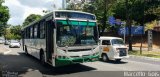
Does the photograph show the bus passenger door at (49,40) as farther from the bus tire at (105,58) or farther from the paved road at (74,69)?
the bus tire at (105,58)

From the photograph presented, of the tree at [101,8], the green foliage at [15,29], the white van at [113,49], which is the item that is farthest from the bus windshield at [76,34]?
the green foliage at [15,29]

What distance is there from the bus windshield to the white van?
15.1 ft

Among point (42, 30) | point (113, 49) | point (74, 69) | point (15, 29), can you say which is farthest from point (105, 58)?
point (15, 29)

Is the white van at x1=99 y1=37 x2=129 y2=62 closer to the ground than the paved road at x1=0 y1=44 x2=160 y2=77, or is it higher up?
higher up

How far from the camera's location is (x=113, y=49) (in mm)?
19891

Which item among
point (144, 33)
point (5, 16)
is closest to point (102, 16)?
point (144, 33)

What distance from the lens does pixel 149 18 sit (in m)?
46.8

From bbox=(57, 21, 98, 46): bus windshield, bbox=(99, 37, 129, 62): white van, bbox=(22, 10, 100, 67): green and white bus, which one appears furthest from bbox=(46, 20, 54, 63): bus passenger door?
bbox=(99, 37, 129, 62): white van

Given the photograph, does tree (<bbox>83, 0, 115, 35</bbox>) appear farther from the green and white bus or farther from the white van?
the green and white bus

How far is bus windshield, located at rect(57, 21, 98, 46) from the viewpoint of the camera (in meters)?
14.6

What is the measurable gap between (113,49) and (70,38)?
5.94 meters

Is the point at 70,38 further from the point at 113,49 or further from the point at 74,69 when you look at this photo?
the point at 113,49

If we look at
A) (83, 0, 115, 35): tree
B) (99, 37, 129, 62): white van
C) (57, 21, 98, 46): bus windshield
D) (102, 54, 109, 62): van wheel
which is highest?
(83, 0, 115, 35): tree

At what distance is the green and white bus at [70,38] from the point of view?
570 inches
